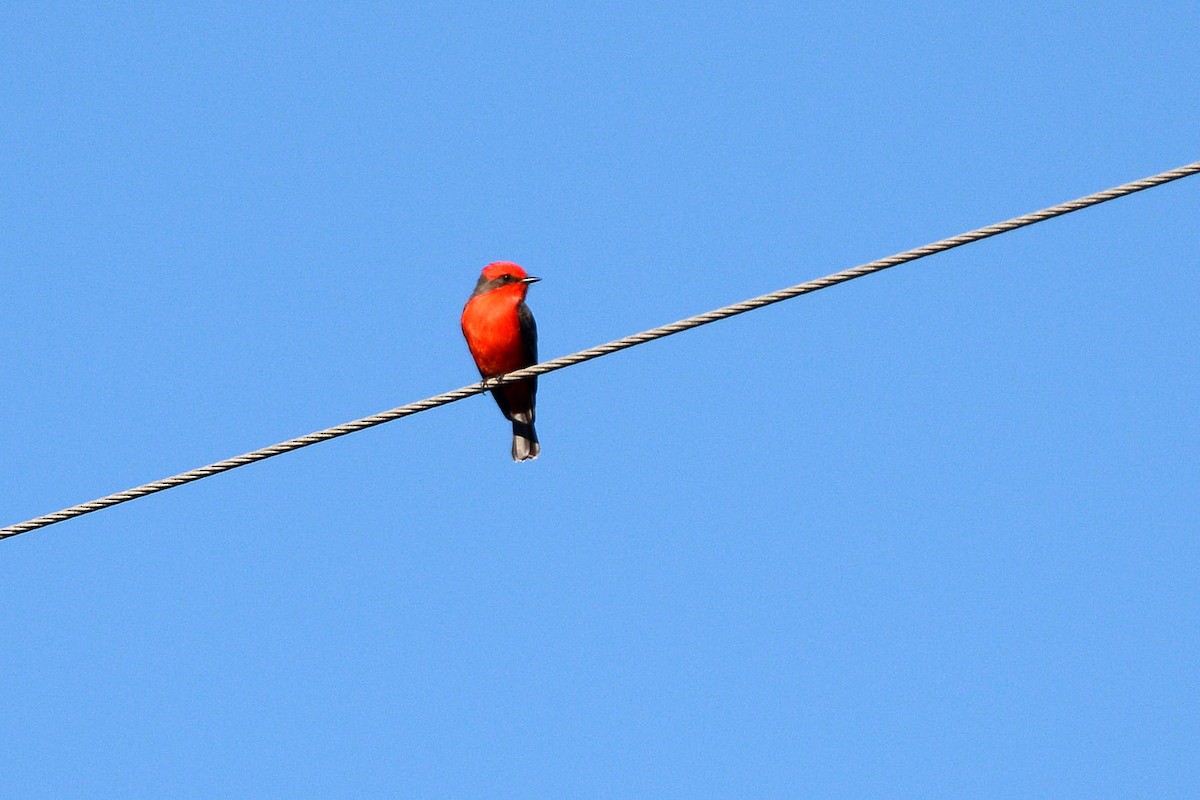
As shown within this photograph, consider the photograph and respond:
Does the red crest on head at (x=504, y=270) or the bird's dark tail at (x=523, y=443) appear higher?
the red crest on head at (x=504, y=270)

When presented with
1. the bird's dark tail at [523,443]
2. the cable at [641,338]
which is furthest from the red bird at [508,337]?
the cable at [641,338]

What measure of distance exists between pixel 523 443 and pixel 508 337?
807mm

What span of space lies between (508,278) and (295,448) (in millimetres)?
4189

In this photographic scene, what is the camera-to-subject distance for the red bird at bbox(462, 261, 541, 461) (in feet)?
32.7

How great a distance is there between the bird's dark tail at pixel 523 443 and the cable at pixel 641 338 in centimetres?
381

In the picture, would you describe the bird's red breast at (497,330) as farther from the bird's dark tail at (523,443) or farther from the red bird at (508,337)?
the bird's dark tail at (523,443)

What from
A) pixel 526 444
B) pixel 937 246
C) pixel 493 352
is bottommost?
pixel 526 444

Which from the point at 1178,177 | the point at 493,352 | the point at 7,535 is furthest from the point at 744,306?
the point at 493,352

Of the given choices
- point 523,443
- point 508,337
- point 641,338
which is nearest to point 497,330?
point 508,337

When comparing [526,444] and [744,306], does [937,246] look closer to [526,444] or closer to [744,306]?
[744,306]

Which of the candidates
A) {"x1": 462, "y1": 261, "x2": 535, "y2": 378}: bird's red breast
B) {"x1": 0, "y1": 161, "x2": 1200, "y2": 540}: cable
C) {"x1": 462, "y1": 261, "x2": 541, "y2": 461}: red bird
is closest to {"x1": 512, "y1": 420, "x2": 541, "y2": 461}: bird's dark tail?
{"x1": 462, "y1": 261, "x2": 541, "y2": 461}: red bird

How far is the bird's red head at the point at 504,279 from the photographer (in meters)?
10.2

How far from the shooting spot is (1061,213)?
5.79m

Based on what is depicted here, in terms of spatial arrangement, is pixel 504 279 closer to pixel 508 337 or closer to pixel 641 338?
pixel 508 337
